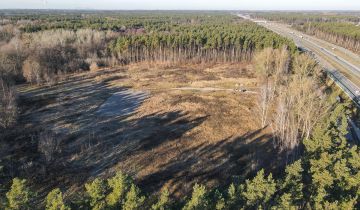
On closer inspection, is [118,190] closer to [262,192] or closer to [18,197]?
[18,197]

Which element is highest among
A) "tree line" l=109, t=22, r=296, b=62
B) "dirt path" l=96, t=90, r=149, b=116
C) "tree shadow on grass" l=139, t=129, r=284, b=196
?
"tree line" l=109, t=22, r=296, b=62

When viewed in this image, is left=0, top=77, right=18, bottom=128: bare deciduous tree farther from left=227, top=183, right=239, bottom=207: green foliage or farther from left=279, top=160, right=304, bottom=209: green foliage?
left=279, top=160, right=304, bottom=209: green foliage

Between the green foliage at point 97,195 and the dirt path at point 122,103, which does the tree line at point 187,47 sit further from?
the green foliage at point 97,195

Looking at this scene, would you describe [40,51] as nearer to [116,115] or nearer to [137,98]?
[137,98]

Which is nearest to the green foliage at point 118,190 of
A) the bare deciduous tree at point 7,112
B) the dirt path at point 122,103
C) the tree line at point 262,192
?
the tree line at point 262,192

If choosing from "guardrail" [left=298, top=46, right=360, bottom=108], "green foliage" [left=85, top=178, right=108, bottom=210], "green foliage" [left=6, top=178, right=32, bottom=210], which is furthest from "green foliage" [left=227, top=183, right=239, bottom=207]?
Result: "guardrail" [left=298, top=46, right=360, bottom=108]

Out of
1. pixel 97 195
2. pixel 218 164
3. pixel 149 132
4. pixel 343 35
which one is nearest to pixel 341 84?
pixel 218 164
